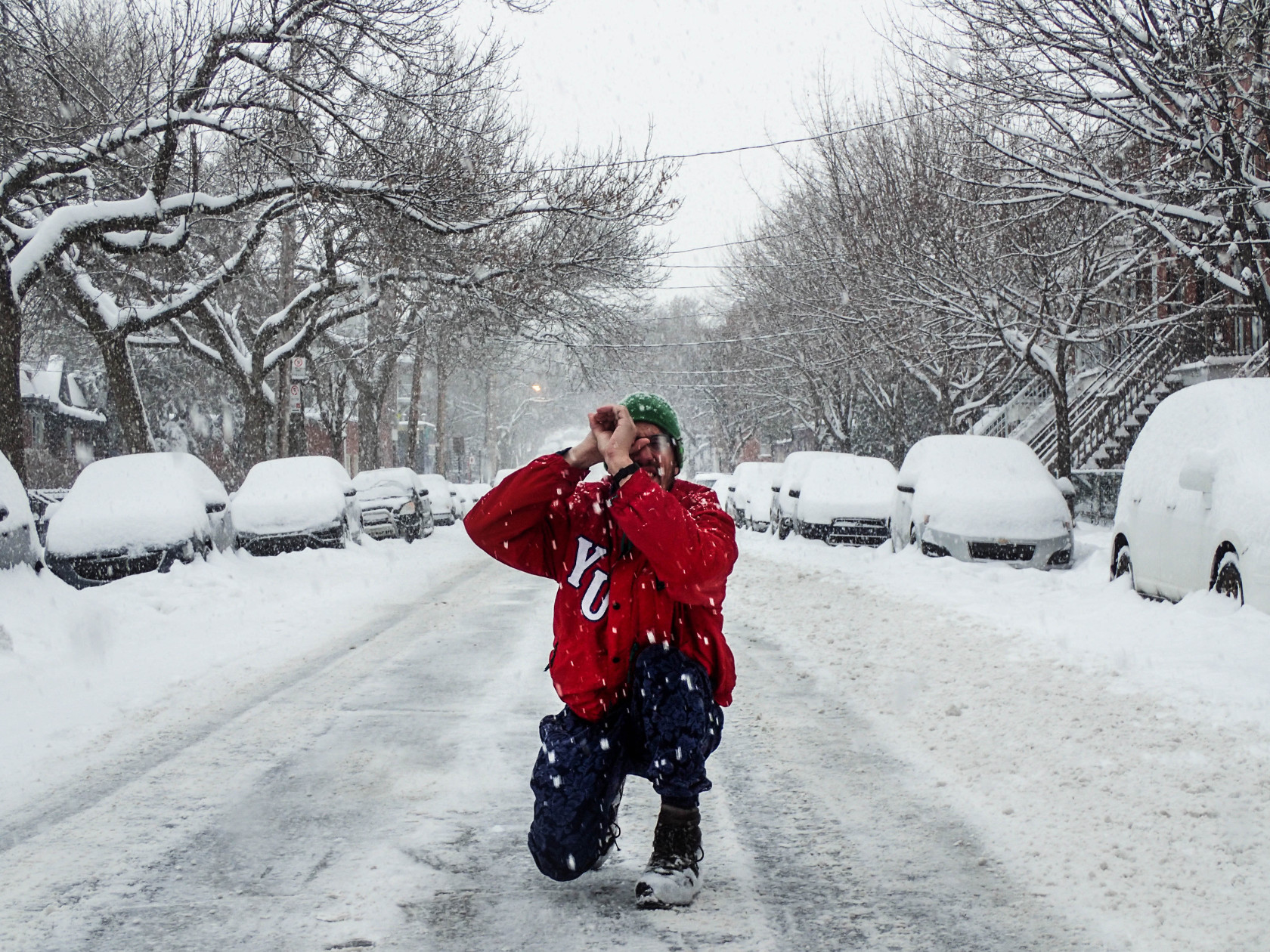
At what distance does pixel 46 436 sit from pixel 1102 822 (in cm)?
4454

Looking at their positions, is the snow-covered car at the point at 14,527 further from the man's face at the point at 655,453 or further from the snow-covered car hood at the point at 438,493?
the snow-covered car hood at the point at 438,493

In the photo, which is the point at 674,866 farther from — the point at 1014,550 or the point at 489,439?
the point at 489,439

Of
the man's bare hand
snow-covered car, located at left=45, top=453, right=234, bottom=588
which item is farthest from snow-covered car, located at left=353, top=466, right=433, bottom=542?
the man's bare hand

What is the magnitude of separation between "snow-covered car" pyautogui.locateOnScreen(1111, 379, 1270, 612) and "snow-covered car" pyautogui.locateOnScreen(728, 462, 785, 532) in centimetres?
1420

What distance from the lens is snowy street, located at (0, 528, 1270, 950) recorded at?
3502 mm

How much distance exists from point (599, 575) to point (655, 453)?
41 centimetres

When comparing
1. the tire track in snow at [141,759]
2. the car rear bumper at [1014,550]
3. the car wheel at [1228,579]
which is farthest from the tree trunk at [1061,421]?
the tire track in snow at [141,759]

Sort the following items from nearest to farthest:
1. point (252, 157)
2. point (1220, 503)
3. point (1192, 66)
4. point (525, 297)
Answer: point (1220, 503) → point (1192, 66) → point (252, 157) → point (525, 297)

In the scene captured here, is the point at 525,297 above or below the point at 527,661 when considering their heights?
above

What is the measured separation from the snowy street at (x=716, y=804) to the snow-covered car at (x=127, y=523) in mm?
3838

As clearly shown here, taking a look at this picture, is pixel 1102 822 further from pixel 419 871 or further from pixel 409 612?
pixel 409 612

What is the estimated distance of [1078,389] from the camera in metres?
29.8

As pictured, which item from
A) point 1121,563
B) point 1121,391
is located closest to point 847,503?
point 1121,391

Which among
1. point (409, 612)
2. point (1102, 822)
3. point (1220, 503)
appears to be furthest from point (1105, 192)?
point (1102, 822)
